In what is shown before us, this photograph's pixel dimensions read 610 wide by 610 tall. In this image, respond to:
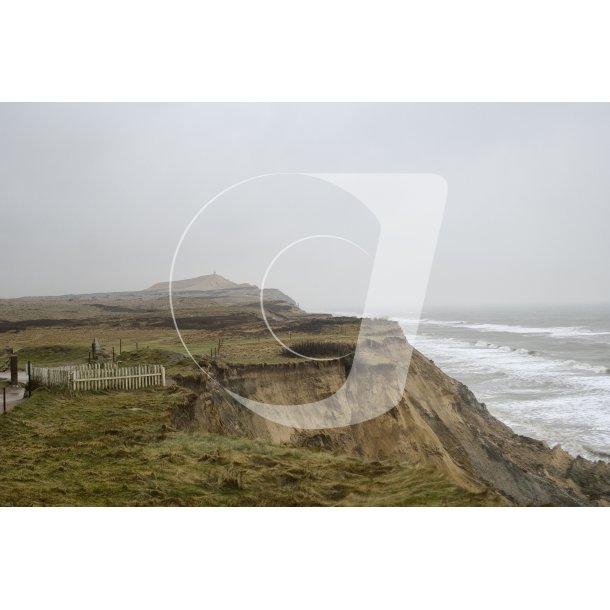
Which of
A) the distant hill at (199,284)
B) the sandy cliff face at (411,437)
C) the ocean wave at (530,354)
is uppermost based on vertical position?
the distant hill at (199,284)

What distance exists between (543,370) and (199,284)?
15.7m

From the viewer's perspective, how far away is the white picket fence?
8.99m

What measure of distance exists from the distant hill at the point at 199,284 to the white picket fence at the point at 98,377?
66.1 inches

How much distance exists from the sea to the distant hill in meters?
4.03

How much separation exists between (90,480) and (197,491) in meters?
1.35

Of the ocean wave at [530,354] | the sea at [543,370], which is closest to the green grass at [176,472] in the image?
the sea at [543,370]

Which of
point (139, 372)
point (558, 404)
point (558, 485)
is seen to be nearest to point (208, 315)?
point (139, 372)

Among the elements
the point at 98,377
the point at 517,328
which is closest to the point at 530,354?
the point at 517,328

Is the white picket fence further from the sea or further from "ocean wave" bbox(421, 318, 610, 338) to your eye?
"ocean wave" bbox(421, 318, 610, 338)

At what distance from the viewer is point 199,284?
9.96m

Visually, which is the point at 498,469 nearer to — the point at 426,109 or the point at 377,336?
the point at 377,336

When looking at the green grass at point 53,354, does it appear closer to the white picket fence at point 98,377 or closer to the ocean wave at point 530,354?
the white picket fence at point 98,377

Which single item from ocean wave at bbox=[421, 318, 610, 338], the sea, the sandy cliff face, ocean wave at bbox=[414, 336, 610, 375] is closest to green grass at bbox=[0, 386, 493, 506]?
the sandy cliff face

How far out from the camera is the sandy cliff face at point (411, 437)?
892cm
